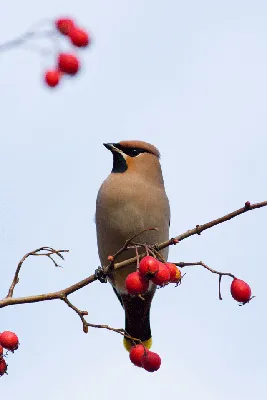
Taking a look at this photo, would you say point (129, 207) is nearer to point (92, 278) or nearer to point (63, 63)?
point (63, 63)

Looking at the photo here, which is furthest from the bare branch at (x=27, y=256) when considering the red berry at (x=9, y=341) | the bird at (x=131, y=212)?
the bird at (x=131, y=212)

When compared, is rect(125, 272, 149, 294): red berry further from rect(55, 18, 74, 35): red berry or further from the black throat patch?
the black throat patch

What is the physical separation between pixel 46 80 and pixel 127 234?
1.69 meters

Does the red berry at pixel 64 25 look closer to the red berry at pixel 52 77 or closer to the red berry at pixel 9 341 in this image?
the red berry at pixel 52 77

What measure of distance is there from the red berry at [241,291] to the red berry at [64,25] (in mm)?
1174

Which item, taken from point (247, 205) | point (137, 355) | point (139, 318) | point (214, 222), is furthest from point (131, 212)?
point (247, 205)

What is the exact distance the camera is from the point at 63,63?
10.2 feet

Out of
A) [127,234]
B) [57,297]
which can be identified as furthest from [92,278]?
[127,234]

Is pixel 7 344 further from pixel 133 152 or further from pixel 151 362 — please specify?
pixel 133 152

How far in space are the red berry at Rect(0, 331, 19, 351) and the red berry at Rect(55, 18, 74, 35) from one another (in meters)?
1.18

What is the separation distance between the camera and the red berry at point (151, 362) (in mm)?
3119

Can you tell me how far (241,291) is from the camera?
9.57 feet

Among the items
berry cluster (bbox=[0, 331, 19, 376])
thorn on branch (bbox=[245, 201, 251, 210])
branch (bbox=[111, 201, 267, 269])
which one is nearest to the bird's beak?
branch (bbox=[111, 201, 267, 269])

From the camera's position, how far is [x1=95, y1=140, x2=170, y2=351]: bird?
4637mm
